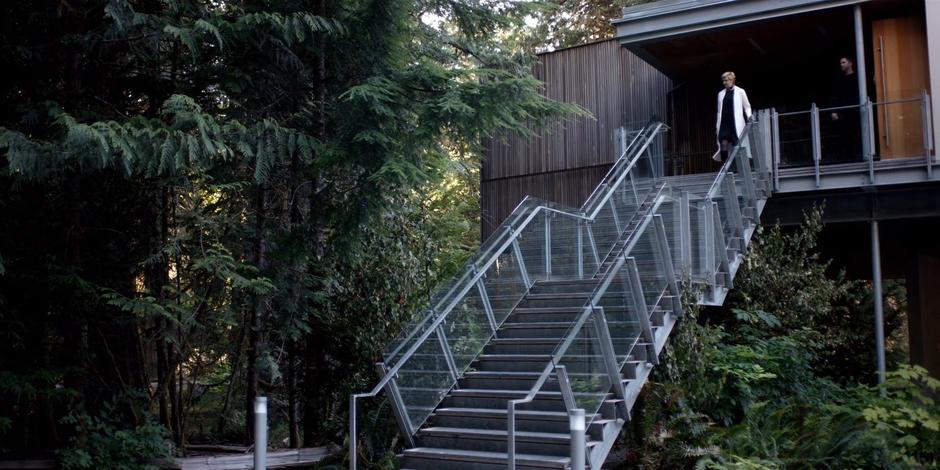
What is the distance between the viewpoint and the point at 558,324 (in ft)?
34.2

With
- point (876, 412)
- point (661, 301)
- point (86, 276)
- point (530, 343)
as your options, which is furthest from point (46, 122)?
point (876, 412)

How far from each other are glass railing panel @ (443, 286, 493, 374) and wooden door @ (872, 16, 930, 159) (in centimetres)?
661

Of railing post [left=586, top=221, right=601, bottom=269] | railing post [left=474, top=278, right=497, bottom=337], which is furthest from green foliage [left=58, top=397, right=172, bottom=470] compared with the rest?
railing post [left=586, top=221, right=601, bottom=269]

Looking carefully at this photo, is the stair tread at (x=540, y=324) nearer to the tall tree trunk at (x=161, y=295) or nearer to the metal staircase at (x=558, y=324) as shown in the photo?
the metal staircase at (x=558, y=324)

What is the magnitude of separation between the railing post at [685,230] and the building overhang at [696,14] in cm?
400

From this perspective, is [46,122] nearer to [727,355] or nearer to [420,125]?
[420,125]

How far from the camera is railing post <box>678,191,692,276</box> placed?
1083 cm

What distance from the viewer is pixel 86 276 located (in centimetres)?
1116

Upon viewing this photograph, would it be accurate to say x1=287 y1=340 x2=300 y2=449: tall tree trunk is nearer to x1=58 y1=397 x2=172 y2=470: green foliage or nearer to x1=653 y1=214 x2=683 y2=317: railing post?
x1=58 y1=397 x2=172 y2=470: green foliage

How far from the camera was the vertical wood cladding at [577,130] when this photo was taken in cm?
1662

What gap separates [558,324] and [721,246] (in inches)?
102

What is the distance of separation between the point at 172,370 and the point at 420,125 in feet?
14.2

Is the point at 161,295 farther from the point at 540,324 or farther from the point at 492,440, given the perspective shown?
the point at 492,440

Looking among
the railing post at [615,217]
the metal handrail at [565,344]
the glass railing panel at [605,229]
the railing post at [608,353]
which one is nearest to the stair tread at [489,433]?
the metal handrail at [565,344]
